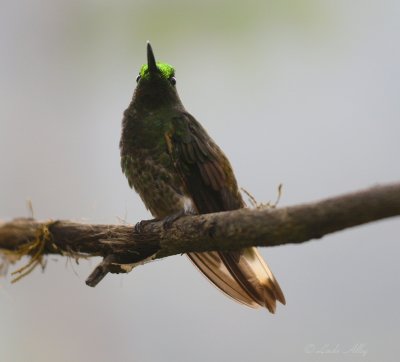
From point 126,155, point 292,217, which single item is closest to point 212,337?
point 126,155

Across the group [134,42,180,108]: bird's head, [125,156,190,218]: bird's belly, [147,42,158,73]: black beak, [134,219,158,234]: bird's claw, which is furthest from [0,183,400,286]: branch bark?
[147,42,158,73]: black beak

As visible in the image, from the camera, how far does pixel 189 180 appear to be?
3287mm

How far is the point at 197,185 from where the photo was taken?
3254 mm

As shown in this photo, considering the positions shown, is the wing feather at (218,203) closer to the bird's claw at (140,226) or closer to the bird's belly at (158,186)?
the bird's belly at (158,186)

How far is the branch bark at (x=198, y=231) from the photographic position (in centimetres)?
183

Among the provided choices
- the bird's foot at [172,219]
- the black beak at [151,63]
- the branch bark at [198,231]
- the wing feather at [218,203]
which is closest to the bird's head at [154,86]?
the black beak at [151,63]

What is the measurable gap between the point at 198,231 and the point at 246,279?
2.67 feet

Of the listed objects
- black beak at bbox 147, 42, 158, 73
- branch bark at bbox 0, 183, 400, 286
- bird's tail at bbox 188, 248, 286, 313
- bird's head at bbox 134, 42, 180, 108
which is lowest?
bird's tail at bbox 188, 248, 286, 313

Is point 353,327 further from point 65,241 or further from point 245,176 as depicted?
point 65,241

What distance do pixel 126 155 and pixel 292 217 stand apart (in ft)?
5.74

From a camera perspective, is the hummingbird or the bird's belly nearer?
the hummingbird

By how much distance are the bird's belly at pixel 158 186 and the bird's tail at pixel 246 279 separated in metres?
0.34

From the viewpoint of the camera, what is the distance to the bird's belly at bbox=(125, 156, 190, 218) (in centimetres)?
332

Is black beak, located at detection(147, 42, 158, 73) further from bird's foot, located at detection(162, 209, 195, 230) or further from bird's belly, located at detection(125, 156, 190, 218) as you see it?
bird's foot, located at detection(162, 209, 195, 230)
